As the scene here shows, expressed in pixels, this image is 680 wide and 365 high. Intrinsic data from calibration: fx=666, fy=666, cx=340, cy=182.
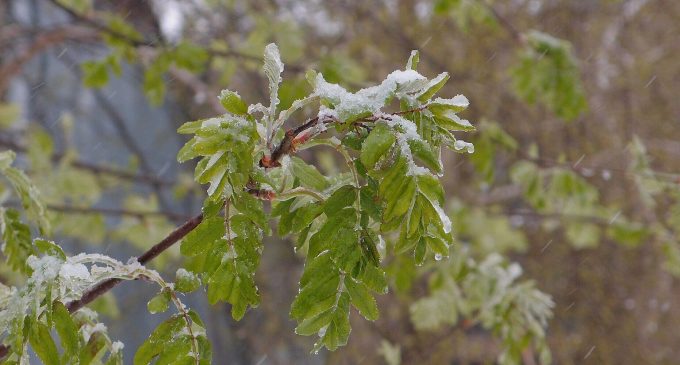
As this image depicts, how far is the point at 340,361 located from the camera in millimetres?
7359

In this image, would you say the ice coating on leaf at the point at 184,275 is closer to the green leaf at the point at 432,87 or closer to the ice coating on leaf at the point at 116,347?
the ice coating on leaf at the point at 116,347

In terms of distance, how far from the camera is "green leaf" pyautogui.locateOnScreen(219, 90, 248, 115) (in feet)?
3.70

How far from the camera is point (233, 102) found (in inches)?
44.6

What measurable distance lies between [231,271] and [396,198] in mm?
342

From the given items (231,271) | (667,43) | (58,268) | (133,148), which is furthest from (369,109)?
(667,43)

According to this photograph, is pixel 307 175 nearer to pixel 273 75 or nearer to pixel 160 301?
pixel 273 75

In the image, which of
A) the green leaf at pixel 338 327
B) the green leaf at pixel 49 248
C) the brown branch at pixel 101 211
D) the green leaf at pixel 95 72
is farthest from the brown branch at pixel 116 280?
the green leaf at pixel 95 72

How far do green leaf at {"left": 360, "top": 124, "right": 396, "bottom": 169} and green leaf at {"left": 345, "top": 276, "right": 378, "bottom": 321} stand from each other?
0.93 ft

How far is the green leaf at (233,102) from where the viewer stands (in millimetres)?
1127

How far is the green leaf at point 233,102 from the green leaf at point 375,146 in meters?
0.24

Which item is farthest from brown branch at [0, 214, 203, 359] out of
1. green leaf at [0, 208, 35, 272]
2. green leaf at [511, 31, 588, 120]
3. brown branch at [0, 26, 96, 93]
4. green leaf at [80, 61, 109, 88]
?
brown branch at [0, 26, 96, 93]

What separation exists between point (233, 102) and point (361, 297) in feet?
1.40

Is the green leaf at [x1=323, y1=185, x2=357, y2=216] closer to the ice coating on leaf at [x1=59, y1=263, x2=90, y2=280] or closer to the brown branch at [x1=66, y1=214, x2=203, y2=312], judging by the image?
the brown branch at [x1=66, y1=214, x2=203, y2=312]

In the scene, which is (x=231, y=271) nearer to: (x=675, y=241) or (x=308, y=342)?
(x=675, y=241)
